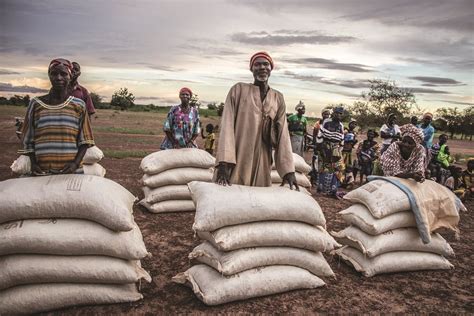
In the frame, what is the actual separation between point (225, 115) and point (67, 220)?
165 cm

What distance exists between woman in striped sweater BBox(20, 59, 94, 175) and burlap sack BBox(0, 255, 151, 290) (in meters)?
0.73

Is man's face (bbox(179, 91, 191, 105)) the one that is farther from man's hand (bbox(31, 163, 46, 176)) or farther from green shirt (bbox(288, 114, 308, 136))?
man's hand (bbox(31, 163, 46, 176))

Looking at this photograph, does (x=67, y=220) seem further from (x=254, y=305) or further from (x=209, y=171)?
(x=209, y=171)

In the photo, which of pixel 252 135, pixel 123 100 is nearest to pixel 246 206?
pixel 252 135

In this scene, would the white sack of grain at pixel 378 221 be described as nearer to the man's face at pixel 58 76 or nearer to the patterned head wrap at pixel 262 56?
the patterned head wrap at pixel 262 56

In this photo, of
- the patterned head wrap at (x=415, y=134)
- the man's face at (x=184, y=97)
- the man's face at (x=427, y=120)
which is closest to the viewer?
the patterned head wrap at (x=415, y=134)

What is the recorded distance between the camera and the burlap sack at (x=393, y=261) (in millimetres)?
3670

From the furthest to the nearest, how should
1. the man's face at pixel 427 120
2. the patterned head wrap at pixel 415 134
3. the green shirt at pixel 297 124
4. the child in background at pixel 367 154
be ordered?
the child in background at pixel 367 154, the man's face at pixel 427 120, the green shirt at pixel 297 124, the patterned head wrap at pixel 415 134

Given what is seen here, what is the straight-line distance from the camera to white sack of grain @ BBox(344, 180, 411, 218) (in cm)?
363

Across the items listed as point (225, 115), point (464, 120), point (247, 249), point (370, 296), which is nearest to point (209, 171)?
point (225, 115)

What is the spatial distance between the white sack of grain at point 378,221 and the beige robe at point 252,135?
3.01 ft

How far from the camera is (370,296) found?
10.8ft

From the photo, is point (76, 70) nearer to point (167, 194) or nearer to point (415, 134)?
point (167, 194)

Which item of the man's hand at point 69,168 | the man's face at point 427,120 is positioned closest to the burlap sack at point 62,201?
the man's hand at point 69,168
